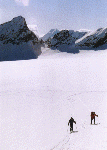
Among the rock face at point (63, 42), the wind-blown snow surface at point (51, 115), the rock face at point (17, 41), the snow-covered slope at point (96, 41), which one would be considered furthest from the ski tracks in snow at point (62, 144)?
the rock face at point (63, 42)

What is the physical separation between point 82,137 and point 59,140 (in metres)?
1.32

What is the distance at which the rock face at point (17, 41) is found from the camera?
63.5m

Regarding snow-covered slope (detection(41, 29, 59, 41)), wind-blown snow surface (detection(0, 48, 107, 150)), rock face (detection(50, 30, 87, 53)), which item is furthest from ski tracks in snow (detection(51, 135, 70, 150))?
snow-covered slope (detection(41, 29, 59, 41))

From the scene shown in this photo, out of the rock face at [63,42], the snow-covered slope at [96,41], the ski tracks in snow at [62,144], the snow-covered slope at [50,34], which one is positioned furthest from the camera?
the snow-covered slope at [50,34]

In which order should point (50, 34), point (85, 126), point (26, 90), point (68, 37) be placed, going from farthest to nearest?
point (50, 34), point (68, 37), point (26, 90), point (85, 126)

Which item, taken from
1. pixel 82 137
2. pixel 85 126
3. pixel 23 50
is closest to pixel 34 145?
pixel 82 137

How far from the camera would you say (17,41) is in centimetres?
6731

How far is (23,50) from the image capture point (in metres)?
64.5

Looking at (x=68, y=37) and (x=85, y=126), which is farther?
(x=68, y=37)

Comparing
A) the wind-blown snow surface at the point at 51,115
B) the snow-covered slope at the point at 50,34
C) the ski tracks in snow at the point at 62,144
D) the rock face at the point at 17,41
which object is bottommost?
the ski tracks in snow at the point at 62,144

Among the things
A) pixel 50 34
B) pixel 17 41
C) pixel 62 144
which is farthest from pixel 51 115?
pixel 50 34

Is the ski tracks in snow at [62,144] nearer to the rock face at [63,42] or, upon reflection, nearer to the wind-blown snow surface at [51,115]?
the wind-blown snow surface at [51,115]

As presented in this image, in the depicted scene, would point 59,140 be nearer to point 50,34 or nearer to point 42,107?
point 42,107

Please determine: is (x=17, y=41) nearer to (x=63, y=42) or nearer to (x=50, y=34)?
(x=63, y=42)
